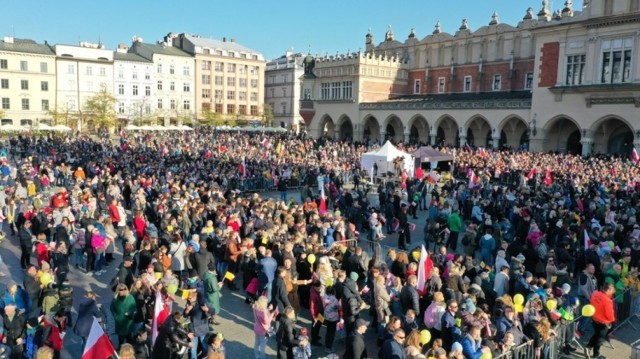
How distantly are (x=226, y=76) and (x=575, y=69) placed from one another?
181 ft

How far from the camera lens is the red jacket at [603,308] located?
882 cm

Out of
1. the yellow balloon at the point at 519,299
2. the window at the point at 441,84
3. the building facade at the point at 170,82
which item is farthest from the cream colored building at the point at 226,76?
the yellow balloon at the point at 519,299

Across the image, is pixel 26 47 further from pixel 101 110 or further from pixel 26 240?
pixel 26 240

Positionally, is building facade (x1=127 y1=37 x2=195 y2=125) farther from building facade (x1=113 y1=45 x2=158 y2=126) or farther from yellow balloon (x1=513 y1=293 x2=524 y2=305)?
yellow balloon (x1=513 y1=293 x2=524 y2=305)

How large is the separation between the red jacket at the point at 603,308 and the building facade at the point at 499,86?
92.6 ft

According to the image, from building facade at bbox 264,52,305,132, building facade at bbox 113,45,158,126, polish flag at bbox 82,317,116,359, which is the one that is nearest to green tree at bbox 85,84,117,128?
building facade at bbox 113,45,158,126

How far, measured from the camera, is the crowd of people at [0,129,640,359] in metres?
7.89

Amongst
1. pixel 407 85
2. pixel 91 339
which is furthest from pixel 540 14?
pixel 91 339

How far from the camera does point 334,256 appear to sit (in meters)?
11.8

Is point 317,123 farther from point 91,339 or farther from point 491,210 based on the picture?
point 91,339

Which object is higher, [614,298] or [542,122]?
[542,122]

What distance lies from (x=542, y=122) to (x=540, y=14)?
1133cm

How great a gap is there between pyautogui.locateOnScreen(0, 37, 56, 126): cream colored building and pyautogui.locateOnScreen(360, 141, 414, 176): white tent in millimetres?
49161

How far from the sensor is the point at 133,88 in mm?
70312
